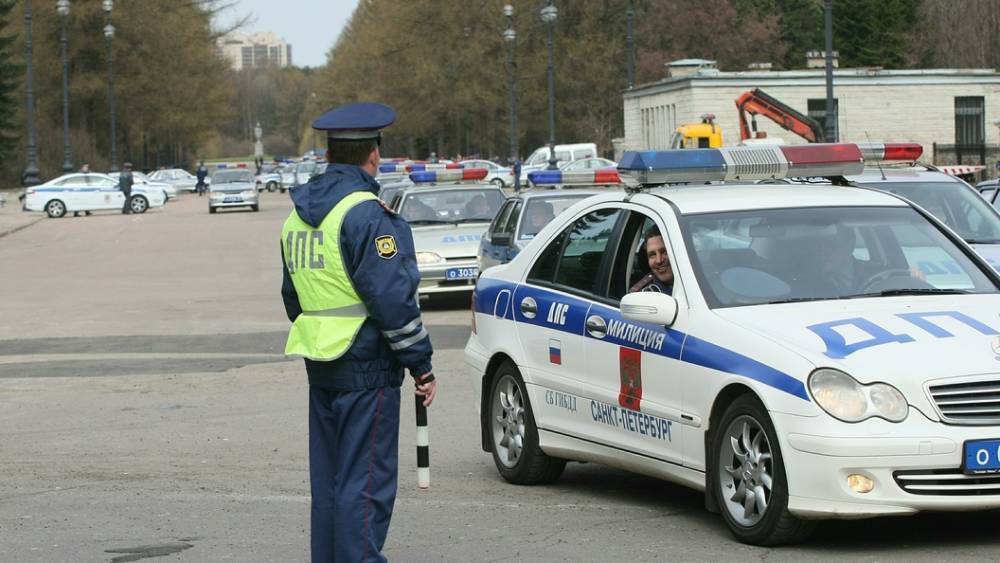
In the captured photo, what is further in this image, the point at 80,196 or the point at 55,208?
the point at 80,196

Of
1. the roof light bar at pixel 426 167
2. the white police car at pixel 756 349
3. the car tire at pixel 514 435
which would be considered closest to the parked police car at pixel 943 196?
the white police car at pixel 756 349

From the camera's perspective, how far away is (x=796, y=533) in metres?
6.58

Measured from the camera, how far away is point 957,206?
1348cm

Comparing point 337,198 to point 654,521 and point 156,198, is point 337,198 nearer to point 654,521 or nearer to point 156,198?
point 654,521

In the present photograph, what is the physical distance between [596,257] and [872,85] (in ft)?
178

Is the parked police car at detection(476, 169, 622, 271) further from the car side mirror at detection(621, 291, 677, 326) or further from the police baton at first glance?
the police baton

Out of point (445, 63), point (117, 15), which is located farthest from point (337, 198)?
point (445, 63)

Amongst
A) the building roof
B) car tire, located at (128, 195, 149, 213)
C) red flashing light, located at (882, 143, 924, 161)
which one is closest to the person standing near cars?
car tire, located at (128, 195, 149, 213)

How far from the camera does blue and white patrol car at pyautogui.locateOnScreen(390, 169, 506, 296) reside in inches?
809

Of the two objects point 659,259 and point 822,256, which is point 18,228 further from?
point 822,256

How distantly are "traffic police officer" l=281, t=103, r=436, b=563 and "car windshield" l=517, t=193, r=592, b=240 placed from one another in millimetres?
12451

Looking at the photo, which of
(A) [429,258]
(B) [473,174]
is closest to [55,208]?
(B) [473,174]

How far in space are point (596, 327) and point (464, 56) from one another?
83.2m

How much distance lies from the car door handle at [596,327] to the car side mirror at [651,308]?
0.55 m
